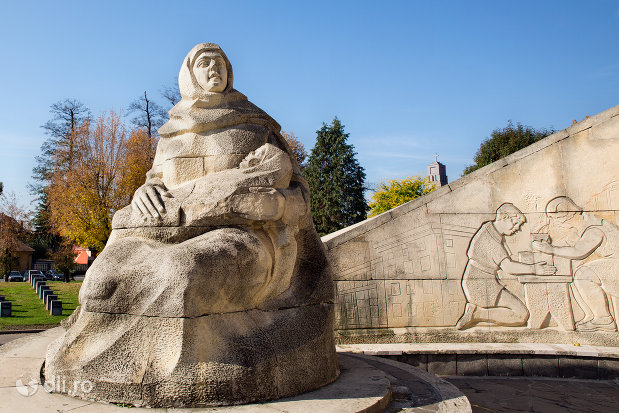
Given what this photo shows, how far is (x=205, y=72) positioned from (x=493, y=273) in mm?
5524

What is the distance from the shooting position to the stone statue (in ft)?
11.0

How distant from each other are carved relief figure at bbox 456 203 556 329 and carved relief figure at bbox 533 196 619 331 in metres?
0.41

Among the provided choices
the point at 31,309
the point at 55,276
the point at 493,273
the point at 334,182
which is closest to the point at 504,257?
the point at 493,273

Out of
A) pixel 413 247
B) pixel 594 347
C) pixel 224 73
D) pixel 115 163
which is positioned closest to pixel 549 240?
pixel 594 347

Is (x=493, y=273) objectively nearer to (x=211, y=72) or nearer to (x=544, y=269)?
(x=544, y=269)

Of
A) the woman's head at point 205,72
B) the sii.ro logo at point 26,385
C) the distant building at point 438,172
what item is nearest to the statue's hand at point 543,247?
the woman's head at point 205,72

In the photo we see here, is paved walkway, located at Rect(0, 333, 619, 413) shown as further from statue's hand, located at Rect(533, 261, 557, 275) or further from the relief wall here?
statue's hand, located at Rect(533, 261, 557, 275)

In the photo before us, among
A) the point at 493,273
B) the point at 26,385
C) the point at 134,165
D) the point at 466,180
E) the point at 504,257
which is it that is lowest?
the point at 26,385

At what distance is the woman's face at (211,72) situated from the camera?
15.3ft

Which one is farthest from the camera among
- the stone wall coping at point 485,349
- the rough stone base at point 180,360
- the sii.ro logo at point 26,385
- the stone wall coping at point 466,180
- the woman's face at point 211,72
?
the stone wall coping at point 466,180

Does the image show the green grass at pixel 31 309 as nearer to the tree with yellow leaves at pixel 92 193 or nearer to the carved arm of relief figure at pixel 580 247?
the tree with yellow leaves at pixel 92 193

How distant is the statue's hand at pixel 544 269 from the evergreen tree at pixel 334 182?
19712mm

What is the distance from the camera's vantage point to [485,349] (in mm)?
7039

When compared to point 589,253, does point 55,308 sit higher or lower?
lower
